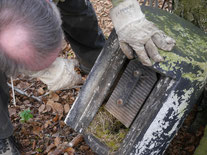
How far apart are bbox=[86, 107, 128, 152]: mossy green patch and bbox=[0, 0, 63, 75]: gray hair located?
880 mm

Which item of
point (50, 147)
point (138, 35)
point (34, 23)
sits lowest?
point (50, 147)

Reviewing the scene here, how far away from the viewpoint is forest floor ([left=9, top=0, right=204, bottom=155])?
2.41 metres

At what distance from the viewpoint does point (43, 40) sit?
1.33 m

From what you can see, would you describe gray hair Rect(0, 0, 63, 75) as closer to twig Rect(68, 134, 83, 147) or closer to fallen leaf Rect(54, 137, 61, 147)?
twig Rect(68, 134, 83, 147)

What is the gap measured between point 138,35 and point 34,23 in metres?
0.70

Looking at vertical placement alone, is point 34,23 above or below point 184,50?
below

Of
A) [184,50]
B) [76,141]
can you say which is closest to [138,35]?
[184,50]

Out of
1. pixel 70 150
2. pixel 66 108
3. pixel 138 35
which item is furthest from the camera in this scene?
pixel 66 108

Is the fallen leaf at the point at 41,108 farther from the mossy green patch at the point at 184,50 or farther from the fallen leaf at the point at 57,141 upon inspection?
the mossy green patch at the point at 184,50

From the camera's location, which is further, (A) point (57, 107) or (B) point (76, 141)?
(A) point (57, 107)

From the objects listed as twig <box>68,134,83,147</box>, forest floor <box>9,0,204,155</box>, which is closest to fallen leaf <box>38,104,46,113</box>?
forest floor <box>9,0,204,155</box>

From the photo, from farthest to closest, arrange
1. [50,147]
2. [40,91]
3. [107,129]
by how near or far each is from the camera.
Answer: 1. [40,91]
2. [50,147]
3. [107,129]

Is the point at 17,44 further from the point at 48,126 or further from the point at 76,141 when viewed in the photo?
the point at 48,126

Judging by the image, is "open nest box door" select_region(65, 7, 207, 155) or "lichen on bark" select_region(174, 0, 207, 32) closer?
"open nest box door" select_region(65, 7, 207, 155)
